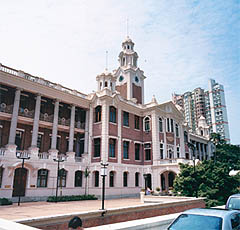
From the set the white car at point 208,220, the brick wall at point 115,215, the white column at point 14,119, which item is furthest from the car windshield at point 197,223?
the white column at point 14,119

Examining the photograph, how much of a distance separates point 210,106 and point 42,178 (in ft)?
313

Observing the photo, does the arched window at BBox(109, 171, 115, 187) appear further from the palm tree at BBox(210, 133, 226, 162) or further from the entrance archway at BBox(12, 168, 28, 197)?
the palm tree at BBox(210, 133, 226, 162)

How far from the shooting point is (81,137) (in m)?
30.0

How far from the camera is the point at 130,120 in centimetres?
3206

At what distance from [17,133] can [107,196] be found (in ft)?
39.9

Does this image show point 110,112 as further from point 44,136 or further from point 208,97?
point 208,97

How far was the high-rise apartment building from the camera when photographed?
3964 inches

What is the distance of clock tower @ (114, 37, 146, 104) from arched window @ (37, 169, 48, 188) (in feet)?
59.8

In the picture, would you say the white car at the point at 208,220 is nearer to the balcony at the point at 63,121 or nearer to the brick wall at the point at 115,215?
the brick wall at the point at 115,215

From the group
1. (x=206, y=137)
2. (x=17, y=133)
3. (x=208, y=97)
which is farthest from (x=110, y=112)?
(x=208, y=97)

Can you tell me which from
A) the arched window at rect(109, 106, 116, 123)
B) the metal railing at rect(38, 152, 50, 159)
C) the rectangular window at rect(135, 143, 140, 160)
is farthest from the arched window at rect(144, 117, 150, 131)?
the metal railing at rect(38, 152, 50, 159)

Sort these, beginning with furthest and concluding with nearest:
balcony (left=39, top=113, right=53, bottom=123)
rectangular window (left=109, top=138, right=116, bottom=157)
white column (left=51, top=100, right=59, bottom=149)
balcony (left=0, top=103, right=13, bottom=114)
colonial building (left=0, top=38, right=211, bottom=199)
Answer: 1. rectangular window (left=109, top=138, right=116, bottom=157)
2. balcony (left=39, top=113, right=53, bottom=123)
3. white column (left=51, top=100, right=59, bottom=149)
4. colonial building (left=0, top=38, right=211, bottom=199)
5. balcony (left=0, top=103, right=13, bottom=114)

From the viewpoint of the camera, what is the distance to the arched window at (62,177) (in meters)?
24.6

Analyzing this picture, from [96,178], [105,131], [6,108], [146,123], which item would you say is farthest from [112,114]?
[6,108]
